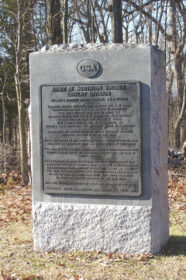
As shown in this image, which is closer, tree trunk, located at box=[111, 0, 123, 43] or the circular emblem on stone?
the circular emblem on stone

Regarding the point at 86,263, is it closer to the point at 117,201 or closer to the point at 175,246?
the point at 117,201

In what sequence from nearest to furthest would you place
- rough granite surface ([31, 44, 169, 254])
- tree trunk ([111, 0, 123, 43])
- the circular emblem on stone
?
rough granite surface ([31, 44, 169, 254]), the circular emblem on stone, tree trunk ([111, 0, 123, 43])

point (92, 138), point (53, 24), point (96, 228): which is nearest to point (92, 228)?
point (96, 228)

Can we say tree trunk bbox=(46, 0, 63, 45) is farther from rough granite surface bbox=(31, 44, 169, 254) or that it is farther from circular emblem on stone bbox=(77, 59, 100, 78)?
circular emblem on stone bbox=(77, 59, 100, 78)

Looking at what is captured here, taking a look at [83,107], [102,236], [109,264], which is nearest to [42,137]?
[83,107]

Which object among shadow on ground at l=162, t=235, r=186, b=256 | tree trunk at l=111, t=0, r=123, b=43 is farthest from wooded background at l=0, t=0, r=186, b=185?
shadow on ground at l=162, t=235, r=186, b=256

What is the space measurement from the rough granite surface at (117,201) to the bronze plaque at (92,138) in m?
0.11

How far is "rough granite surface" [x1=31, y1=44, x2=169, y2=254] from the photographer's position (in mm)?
4730

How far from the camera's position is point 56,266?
15.1ft

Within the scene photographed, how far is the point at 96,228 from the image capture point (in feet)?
16.2

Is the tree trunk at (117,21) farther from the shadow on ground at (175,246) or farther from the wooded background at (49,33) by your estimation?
the shadow on ground at (175,246)

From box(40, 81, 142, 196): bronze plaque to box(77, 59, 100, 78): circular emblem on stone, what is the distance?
14cm

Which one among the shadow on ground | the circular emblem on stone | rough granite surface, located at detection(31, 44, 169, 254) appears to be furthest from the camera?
the shadow on ground

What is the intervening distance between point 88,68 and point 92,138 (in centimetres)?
88
